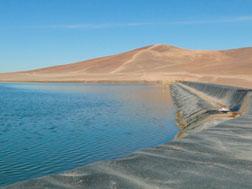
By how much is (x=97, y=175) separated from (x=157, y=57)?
505ft

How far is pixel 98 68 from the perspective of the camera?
156 m

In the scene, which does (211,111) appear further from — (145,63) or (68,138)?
(145,63)

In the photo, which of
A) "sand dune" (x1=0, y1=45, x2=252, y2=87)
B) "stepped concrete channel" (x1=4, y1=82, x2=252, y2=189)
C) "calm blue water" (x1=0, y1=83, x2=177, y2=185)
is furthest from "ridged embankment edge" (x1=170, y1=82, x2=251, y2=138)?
"sand dune" (x1=0, y1=45, x2=252, y2=87)

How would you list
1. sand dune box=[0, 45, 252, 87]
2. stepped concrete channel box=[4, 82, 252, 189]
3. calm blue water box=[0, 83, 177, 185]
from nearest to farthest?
1. stepped concrete channel box=[4, 82, 252, 189]
2. calm blue water box=[0, 83, 177, 185]
3. sand dune box=[0, 45, 252, 87]

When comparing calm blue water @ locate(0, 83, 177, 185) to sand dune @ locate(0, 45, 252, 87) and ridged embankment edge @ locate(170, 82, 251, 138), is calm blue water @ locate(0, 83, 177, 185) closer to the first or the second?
ridged embankment edge @ locate(170, 82, 251, 138)

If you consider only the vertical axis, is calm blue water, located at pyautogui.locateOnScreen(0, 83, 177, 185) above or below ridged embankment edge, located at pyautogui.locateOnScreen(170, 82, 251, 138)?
below

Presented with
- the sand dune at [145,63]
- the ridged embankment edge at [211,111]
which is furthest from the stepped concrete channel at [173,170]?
the sand dune at [145,63]

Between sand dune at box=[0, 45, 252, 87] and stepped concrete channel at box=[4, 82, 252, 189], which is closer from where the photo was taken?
stepped concrete channel at box=[4, 82, 252, 189]

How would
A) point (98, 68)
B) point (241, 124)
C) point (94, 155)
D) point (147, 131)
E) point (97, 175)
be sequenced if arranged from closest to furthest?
point (97, 175)
point (241, 124)
point (94, 155)
point (147, 131)
point (98, 68)

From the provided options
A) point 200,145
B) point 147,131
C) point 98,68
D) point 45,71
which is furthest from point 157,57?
point 200,145

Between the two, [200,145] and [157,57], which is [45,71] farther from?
[200,145]

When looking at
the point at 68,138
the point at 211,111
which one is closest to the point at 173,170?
the point at 68,138

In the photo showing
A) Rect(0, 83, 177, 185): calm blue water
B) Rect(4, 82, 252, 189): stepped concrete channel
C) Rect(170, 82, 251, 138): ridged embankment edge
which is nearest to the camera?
Rect(4, 82, 252, 189): stepped concrete channel

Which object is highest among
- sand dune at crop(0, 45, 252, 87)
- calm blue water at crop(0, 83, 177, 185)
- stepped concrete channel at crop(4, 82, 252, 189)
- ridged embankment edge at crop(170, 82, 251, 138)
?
sand dune at crop(0, 45, 252, 87)
